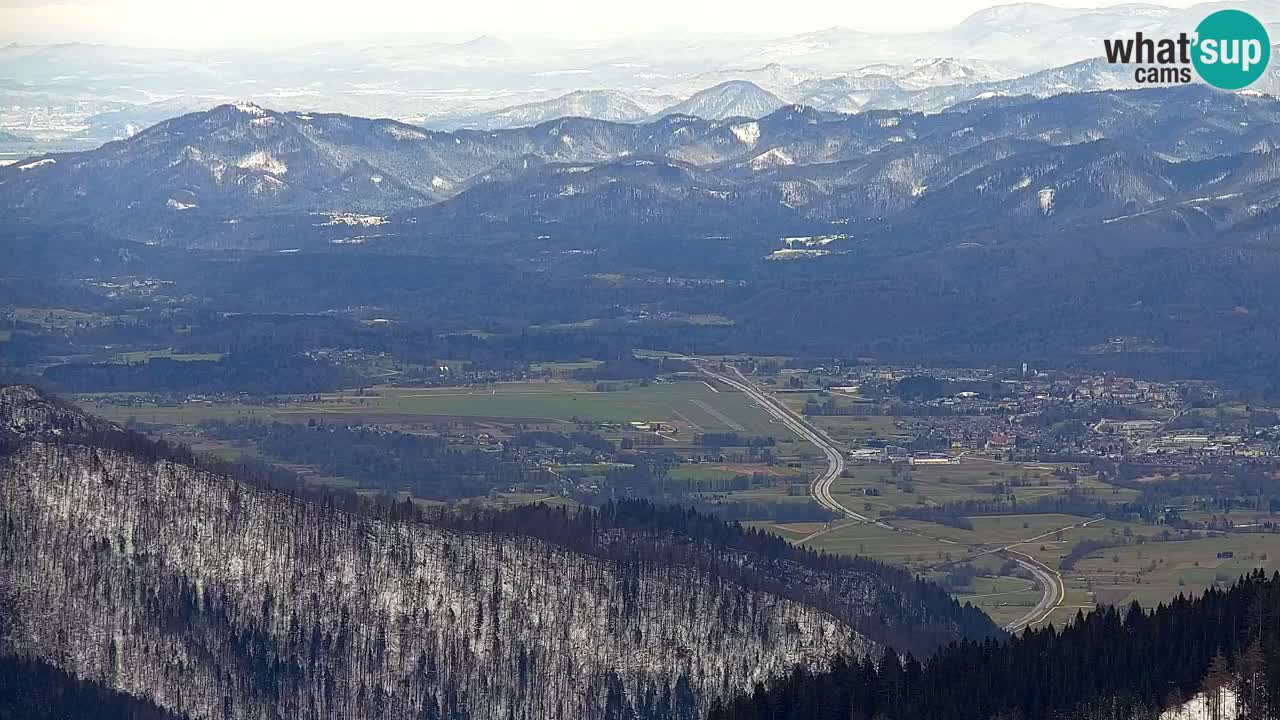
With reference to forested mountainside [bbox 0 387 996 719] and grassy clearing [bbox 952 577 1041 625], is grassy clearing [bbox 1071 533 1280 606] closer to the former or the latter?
grassy clearing [bbox 952 577 1041 625]

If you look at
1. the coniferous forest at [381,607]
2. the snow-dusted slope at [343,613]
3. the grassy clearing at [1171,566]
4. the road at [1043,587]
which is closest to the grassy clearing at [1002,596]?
the road at [1043,587]

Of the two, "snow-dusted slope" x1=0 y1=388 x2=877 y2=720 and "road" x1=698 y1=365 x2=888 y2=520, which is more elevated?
"snow-dusted slope" x1=0 y1=388 x2=877 y2=720

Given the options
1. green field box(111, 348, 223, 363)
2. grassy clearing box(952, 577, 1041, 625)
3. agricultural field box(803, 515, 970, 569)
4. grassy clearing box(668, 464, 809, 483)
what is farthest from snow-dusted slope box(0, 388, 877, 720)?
green field box(111, 348, 223, 363)

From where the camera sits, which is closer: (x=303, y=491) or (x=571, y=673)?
(x=571, y=673)

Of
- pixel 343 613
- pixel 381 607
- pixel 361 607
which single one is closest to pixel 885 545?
pixel 381 607

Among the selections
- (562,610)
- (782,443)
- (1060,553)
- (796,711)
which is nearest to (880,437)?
(782,443)

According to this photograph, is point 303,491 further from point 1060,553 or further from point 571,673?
point 1060,553

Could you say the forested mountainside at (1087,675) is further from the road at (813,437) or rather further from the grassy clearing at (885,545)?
the road at (813,437)
